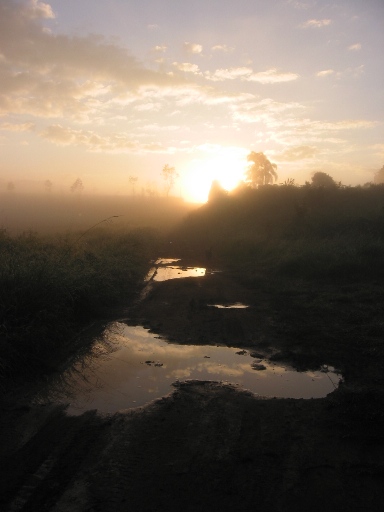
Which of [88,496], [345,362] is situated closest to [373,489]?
[88,496]

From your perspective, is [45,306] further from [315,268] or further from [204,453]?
[315,268]

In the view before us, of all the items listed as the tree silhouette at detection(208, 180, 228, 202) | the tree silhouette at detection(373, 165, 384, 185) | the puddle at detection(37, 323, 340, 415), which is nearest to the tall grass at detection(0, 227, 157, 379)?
the puddle at detection(37, 323, 340, 415)

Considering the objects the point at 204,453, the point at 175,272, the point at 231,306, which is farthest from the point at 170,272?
the point at 204,453

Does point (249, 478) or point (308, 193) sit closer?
point (249, 478)

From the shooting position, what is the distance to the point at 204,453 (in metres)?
3.72

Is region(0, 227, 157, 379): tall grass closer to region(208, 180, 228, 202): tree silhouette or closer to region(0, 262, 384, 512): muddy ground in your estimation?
region(0, 262, 384, 512): muddy ground

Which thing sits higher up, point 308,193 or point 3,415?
point 308,193

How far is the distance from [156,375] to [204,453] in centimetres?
219

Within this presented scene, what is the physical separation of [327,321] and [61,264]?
6.39 metres

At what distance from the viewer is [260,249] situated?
812 inches

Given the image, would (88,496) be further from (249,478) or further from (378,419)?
(378,419)

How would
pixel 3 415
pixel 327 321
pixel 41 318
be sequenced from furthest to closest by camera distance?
pixel 327 321, pixel 41 318, pixel 3 415

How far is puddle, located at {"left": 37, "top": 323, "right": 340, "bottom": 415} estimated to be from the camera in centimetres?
509

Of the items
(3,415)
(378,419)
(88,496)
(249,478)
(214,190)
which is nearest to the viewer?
(88,496)
